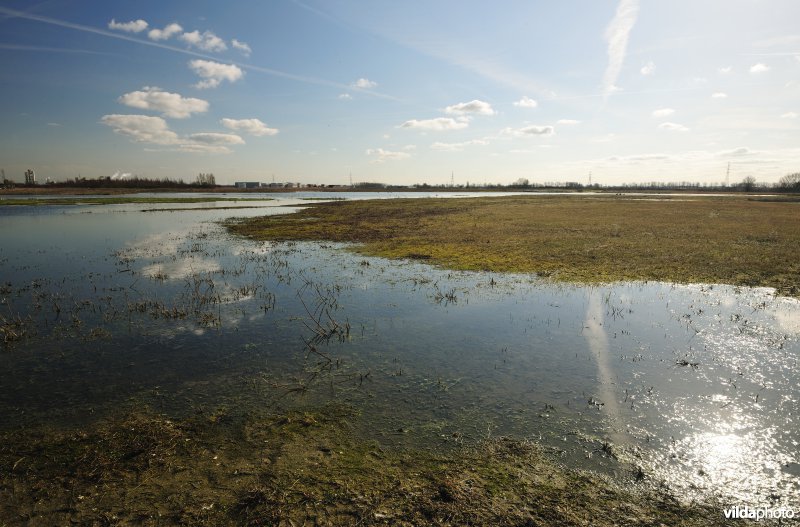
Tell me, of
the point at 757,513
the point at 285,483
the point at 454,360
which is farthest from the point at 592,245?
the point at 285,483

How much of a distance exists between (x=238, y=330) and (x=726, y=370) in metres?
14.1

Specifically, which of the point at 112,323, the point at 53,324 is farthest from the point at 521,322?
the point at 53,324

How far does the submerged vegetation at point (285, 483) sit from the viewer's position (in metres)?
5.61

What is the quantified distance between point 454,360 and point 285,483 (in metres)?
5.85

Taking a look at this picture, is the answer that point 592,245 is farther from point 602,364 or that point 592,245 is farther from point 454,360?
point 454,360

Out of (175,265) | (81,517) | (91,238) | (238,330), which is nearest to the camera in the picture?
(81,517)

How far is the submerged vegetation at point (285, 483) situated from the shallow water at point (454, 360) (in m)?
0.59

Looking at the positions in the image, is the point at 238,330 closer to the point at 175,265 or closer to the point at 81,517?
the point at 81,517

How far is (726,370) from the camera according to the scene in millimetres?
10367

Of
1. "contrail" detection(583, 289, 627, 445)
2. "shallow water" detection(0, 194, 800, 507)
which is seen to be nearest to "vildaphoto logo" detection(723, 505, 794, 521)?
"shallow water" detection(0, 194, 800, 507)

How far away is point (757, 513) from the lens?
582cm

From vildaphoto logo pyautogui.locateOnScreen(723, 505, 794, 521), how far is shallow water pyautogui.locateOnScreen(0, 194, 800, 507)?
17 centimetres

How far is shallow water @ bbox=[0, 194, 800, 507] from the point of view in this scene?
7.61 metres

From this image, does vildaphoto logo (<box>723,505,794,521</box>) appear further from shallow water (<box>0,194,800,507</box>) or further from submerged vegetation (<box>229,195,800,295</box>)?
submerged vegetation (<box>229,195,800,295</box>)
